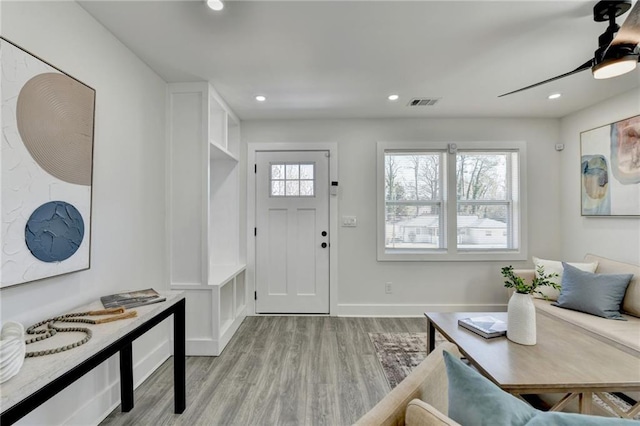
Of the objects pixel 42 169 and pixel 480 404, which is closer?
pixel 480 404

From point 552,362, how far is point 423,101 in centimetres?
249

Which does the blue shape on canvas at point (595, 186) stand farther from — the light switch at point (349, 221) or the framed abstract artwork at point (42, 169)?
the framed abstract artwork at point (42, 169)

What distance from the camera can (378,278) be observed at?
3.53 m

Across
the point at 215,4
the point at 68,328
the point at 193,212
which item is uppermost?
the point at 215,4

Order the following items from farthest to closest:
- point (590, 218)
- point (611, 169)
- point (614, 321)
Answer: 1. point (590, 218)
2. point (611, 169)
3. point (614, 321)

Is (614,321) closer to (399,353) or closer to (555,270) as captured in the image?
(555,270)

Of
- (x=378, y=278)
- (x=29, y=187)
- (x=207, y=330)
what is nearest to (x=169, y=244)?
(x=207, y=330)

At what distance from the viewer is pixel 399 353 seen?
2.58 m

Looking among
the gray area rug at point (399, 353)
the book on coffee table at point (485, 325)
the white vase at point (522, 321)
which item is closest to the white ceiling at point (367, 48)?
the white vase at point (522, 321)

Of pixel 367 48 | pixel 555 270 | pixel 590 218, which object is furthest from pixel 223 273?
pixel 590 218

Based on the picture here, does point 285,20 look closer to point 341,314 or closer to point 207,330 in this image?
point 207,330

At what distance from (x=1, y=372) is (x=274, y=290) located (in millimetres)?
2747

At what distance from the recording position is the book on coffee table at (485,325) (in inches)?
69.7

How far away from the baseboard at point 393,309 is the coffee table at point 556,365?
1650 mm
